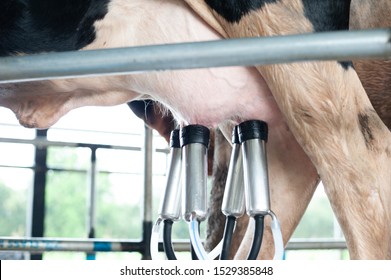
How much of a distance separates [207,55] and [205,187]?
15.2 inches

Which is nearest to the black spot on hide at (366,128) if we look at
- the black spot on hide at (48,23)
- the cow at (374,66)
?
the cow at (374,66)

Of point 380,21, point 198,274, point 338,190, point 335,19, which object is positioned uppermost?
point 380,21

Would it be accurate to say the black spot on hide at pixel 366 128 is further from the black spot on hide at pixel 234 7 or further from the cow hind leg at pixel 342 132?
the black spot on hide at pixel 234 7

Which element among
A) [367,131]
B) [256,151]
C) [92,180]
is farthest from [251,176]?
[92,180]

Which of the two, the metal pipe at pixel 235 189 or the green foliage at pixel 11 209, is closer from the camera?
the metal pipe at pixel 235 189

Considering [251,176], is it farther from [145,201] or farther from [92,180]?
[92,180]

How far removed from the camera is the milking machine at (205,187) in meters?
0.98

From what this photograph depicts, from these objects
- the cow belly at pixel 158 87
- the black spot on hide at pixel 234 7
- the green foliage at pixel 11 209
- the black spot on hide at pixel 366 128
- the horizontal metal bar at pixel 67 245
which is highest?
the green foliage at pixel 11 209

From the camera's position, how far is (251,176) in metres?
0.98

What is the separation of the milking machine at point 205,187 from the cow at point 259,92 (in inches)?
2.3

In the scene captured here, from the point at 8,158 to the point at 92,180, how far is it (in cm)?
214

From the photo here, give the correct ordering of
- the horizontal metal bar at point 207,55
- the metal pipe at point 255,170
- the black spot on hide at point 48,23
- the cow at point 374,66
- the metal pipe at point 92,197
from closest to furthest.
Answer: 1. the horizontal metal bar at point 207,55
2. the metal pipe at point 255,170
3. the black spot on hide at point 48,23
4. the cow at point 374,66
5. the metal pipe at point 92,197

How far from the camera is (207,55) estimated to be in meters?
0.65

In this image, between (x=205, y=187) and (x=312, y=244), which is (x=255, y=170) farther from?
(x=312, y=244)
